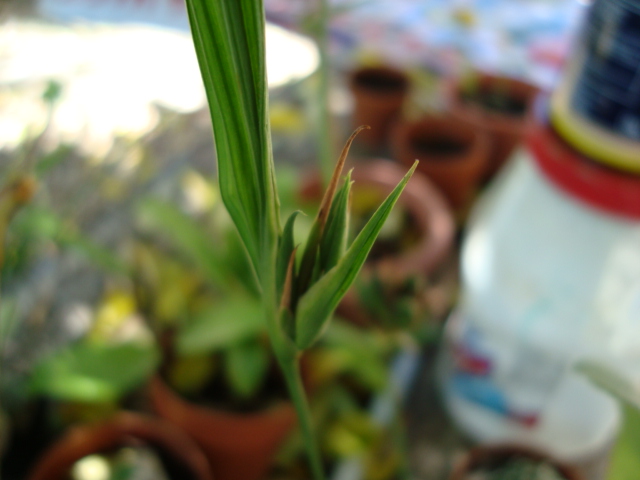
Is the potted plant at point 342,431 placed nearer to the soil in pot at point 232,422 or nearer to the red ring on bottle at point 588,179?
the soil in pot at point 232,422

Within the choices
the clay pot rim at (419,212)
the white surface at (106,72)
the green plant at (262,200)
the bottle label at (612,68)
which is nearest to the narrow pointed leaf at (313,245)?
the green plant at (262,200)

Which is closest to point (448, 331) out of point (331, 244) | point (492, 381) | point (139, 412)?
point (492, 381)

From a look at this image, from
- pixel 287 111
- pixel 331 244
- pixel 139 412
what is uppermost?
pixel 331 244

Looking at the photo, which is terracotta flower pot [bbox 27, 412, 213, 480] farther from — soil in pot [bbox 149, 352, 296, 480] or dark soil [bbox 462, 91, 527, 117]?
dark soil [bbox 462, 91, 527, 117]

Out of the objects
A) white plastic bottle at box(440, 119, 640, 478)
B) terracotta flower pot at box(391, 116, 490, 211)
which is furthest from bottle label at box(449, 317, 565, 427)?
terracotta flower pot at box(391, 116, 490, 211)

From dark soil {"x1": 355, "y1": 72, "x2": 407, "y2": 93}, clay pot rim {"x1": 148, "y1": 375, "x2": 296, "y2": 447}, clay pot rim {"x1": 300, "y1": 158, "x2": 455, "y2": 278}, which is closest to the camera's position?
clay pot rim {"x1": 148, "y1": 375, "x2": 296, "y2": 447}

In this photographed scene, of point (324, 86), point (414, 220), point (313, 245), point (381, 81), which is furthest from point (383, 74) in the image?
point (313, 245)

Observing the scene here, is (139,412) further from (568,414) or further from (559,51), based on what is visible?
(559,51)
